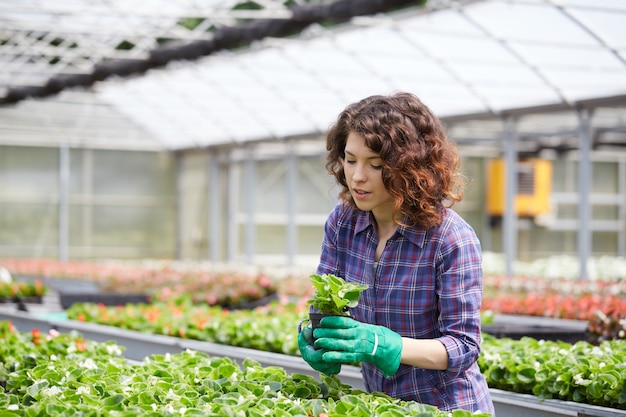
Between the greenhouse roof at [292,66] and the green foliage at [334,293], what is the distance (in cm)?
677

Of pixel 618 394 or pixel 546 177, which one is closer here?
pixel 618 394

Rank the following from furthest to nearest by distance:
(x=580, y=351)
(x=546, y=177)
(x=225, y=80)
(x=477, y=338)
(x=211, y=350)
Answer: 1. (x=546, y=177)
2. (x=225, y=80)
3. (x=211, y=350)
4. (x=580, y=351)
5. (x=477, y=338)

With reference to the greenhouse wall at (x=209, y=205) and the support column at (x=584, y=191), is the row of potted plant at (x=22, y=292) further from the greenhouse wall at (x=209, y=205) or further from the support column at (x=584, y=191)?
the greenhouse wall at (x=209, y=205)

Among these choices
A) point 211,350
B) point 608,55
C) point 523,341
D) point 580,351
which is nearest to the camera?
point 580,351

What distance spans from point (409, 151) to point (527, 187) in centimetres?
1661

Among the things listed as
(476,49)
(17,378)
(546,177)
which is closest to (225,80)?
(476,49)

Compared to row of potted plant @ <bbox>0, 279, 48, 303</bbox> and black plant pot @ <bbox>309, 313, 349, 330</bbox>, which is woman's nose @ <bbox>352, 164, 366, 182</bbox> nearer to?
black plant pot @ <bbox>309, 313, 349, 330</bbox>

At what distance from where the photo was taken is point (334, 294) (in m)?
2.38

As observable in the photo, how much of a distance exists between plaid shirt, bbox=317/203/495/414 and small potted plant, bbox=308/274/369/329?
141 millimetres

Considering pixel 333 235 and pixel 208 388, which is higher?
pixel 333 235

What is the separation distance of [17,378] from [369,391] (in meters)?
1.35

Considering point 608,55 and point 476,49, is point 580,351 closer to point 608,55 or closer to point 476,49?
point 608,55

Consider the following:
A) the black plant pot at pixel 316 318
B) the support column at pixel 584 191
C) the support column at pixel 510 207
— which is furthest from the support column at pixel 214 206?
the black plant pot at pixel 316 318

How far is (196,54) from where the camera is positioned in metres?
11.8
